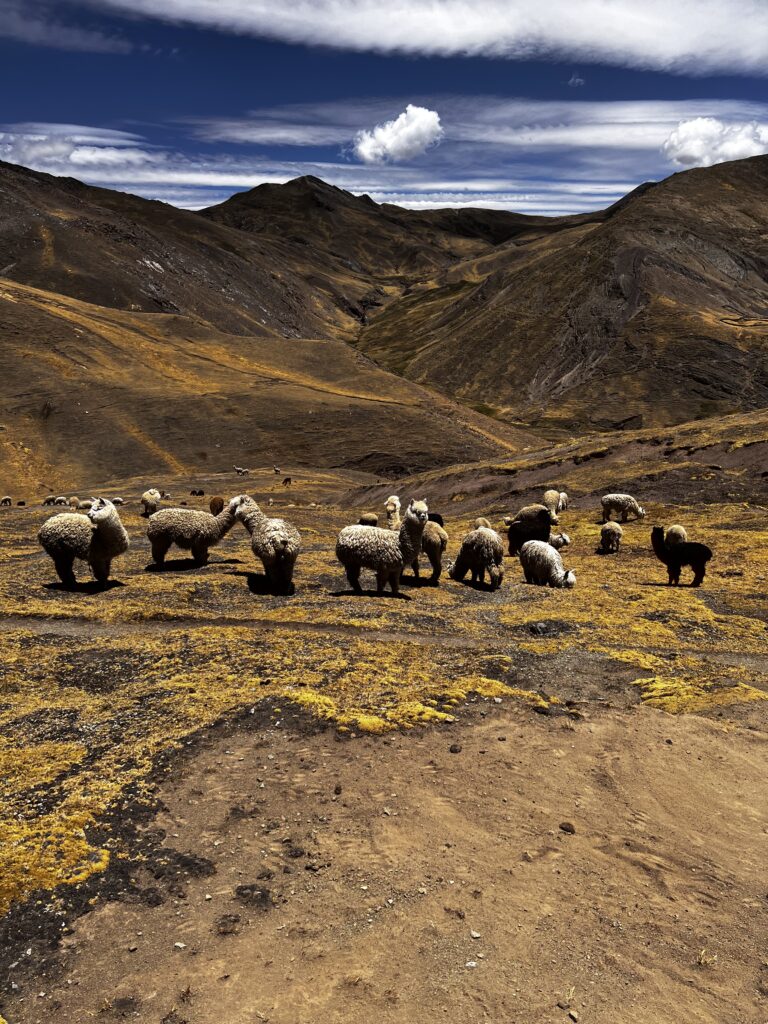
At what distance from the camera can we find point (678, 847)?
307 inches

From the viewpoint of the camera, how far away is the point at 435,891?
22.5 feet

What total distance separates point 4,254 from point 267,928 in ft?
508

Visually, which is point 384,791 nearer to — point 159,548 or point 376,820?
point 376,820

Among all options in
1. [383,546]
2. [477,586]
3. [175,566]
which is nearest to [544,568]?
[477,586]

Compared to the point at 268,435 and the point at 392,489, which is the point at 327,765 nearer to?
the point at 392,489

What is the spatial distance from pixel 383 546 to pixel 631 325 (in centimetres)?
12370

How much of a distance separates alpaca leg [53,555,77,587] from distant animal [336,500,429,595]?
739 centimetres

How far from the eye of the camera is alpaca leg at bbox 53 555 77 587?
57.5 feet

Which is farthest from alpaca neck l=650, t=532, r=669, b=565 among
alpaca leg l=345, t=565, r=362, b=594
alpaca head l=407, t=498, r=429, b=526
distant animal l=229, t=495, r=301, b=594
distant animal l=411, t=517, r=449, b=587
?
distant animal l=229, t=495, r=301, b=594

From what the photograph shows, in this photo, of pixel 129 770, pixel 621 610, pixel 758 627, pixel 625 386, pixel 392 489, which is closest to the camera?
pixel 129 770

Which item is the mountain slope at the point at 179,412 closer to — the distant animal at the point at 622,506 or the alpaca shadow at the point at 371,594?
the distant animal at the point at 622,506

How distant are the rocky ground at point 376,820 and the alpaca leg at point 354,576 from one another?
119 inches

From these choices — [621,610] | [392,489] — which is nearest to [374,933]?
[621,610]

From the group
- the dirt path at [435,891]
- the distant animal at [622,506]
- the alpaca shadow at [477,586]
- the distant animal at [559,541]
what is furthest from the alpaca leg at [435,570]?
the distant animal at [622,506]
